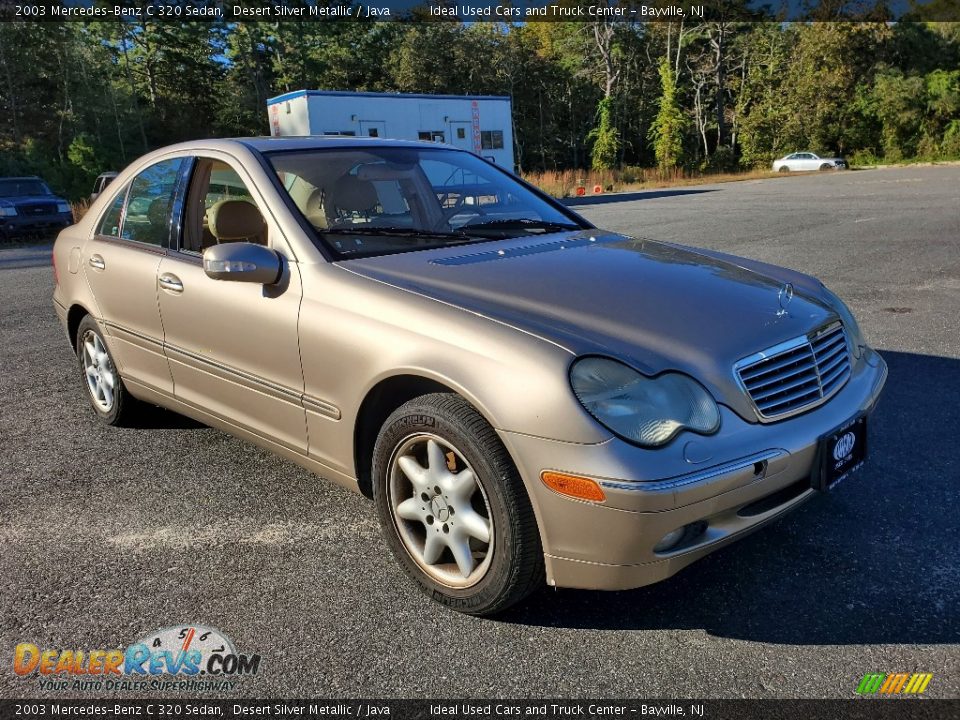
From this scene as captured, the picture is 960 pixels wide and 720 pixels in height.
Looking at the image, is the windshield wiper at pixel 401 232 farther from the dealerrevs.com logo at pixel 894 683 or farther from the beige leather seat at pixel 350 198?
the dealerrevs.com logo at pixel 894 683

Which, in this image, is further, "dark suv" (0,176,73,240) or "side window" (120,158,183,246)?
"dark suv" (0,176,73,240)

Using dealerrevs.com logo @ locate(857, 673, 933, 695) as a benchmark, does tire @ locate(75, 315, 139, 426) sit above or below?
above

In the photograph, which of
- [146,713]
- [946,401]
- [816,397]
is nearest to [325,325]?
[146,713]

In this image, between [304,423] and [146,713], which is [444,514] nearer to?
[304,423]

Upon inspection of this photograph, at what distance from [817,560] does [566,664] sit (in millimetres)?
1066

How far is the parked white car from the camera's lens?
42906mm

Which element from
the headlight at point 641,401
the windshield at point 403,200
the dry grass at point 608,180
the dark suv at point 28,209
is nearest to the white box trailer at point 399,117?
the dry grass at point 608,180

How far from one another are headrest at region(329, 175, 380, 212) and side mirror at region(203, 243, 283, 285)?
20.6 inches

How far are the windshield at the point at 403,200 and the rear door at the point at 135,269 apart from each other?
832 mm

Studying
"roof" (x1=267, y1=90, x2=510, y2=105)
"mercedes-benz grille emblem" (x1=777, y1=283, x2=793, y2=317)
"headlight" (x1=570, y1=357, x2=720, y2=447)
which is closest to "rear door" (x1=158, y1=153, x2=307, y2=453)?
"headlight" (x1=570, y1=357, x2=720, y2=447)

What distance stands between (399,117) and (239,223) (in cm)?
2720

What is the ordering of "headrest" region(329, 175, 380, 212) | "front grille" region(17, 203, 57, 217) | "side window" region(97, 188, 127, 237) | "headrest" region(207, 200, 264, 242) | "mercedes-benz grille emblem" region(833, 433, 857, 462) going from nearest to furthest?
"mercedes-benz grille emblem" region(833, 433, 857, 462), "headrest" region(207, 200, 264, 242), "headrest" region(329, 175, 380, 212), "side window" region(97, 188, 127, 237), "front grille" region(17, 203, 57, 217)

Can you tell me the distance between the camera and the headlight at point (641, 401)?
2.20 m

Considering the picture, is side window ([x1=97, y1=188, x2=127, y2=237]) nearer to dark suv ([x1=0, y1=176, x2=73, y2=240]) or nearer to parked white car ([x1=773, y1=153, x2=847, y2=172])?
dark suv ([x1=0, y1=176, x2=73, y2=240])
